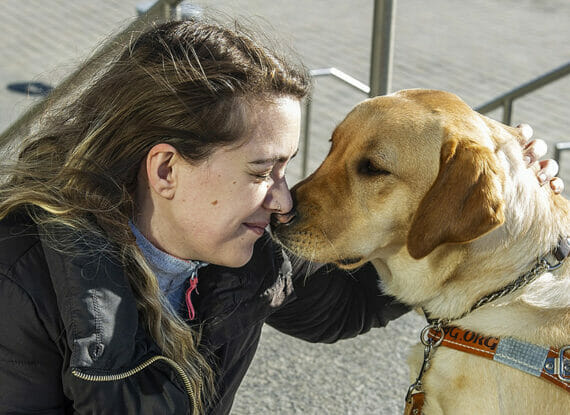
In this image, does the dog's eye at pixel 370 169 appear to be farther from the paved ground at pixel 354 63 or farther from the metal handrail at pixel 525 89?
the metal handrail at pixel 525 89

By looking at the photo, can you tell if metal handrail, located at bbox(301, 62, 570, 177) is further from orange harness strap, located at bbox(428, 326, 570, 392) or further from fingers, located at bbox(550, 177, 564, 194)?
orange harness strap, located at bbox(428, 326, 570, 392)

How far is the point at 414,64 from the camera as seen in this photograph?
9648 millimetres

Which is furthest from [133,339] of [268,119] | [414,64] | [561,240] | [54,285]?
[414,64]

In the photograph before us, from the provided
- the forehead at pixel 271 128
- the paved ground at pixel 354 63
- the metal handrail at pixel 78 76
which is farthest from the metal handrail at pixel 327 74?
the forehead at pixel 271 128

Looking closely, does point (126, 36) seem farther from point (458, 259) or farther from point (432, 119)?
point (458, 259)

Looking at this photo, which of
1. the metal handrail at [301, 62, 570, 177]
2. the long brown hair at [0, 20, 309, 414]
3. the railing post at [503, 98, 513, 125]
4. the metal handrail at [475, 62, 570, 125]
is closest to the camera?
the long brown hair at [0, 20, 309, 414]

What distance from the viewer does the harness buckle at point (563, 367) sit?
96.3 inches

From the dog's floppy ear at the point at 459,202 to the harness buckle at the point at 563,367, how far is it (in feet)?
1.61

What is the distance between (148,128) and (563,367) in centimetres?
152

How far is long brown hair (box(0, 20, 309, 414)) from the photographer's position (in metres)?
2.26

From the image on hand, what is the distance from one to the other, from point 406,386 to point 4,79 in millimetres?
5738

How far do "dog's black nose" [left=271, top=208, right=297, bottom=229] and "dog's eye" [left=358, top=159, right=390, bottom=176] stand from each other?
0.93ft

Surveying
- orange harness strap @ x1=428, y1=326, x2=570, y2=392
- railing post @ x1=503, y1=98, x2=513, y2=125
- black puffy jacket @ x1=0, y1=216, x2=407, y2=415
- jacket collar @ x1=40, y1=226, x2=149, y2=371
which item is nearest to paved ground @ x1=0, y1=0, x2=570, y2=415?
orange harness strap @ x1=428, y1=326, x2=570, y2=392

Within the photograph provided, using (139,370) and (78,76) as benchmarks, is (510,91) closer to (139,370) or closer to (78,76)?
(78,76)
